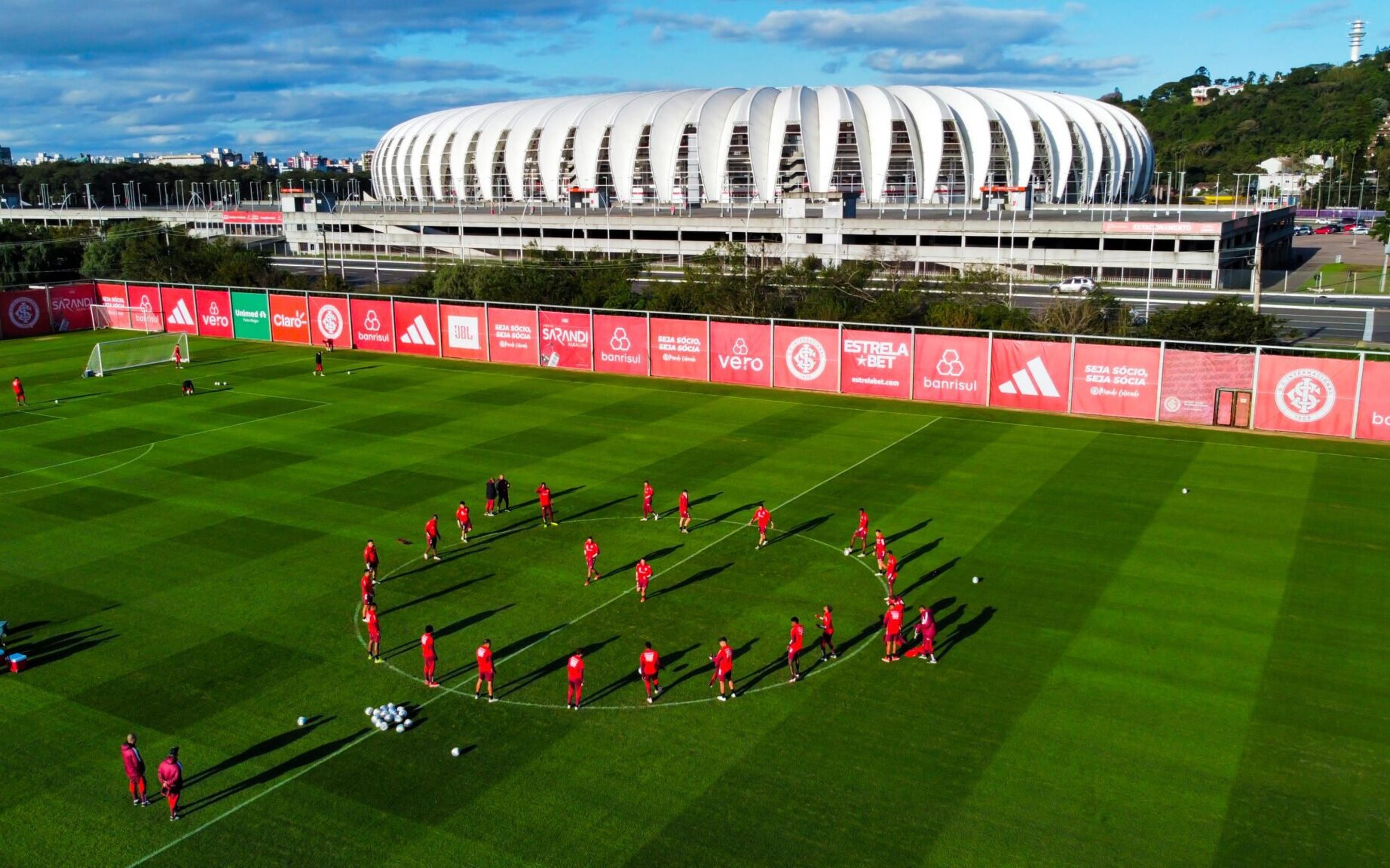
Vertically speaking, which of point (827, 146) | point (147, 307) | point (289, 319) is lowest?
point (289, 319)

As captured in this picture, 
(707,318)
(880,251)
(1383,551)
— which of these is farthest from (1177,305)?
(1383,551)

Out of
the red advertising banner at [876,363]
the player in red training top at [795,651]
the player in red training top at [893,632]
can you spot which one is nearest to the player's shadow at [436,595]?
the player in red training top at [795,651]

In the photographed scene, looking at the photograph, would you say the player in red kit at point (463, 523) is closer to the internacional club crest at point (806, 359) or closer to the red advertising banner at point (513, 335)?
the internacional club crest at point (806, 359)

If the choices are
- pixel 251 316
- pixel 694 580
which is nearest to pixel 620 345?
pixel 251 316

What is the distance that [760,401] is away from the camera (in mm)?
44781

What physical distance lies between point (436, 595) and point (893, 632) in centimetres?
1056

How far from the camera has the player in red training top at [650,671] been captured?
1819 centimetres

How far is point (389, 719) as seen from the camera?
58.0ft

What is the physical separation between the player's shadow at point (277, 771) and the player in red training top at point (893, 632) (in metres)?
9.78

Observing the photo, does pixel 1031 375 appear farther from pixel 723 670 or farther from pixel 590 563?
pixel 723 670

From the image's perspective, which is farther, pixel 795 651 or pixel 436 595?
pixel 436 595

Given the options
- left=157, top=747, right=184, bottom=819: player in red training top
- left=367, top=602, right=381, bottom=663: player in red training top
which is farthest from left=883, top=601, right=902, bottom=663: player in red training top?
left=157, top=747, right=184, bottom=819: player in red training top

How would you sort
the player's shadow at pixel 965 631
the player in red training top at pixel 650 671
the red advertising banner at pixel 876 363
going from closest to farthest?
the player in red training top at pixel 650 671
the player's shadow at pixel 965 631
the red advertising banner at pixel 876 363

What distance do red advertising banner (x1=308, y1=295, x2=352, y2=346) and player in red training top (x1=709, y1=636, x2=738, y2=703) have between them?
47597 millimetres
